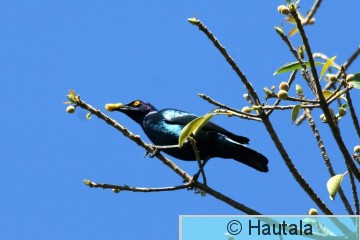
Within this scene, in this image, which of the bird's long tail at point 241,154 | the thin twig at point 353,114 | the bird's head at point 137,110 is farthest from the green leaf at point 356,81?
the bird's head at point 137,110

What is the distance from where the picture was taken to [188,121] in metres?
5.78

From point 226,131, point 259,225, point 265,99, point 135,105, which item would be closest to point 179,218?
point 259,225

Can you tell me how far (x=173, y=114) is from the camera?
592 cm

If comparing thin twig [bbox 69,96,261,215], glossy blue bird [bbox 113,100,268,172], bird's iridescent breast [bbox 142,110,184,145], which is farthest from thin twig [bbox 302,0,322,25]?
thin twig [bbox 69,96,261,215]

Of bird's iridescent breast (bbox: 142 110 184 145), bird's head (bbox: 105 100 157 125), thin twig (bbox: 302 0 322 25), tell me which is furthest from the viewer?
bird's head (bbox: 105 100 157 125)

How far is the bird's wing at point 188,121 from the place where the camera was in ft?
17.3

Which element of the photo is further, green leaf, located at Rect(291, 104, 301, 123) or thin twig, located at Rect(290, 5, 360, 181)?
green leaf, located at Rect(291, 104, 301, 123)

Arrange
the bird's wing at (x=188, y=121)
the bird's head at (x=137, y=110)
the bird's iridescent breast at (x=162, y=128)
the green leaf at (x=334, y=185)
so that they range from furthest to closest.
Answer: the bird's head at (x=137, y=110) → the bird's iridescent breast at (x=162, y=128) → the bird's wing at (x=188, y=121) → the green leaf at (x=334, y=185)

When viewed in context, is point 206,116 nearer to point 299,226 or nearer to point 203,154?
point 299,226

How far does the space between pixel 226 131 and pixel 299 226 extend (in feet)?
7.25

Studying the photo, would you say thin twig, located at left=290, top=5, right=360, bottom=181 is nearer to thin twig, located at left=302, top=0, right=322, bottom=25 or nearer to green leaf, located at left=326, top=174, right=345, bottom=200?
green leaf, located at left=326, top=174, right=345, bottom=200

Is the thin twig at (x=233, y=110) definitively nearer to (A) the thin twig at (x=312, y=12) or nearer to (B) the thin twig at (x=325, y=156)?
(B) the thin twig at (x=325, y=156)

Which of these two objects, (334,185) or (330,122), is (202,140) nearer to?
(334,185)

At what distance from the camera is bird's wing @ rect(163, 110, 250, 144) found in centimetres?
528
